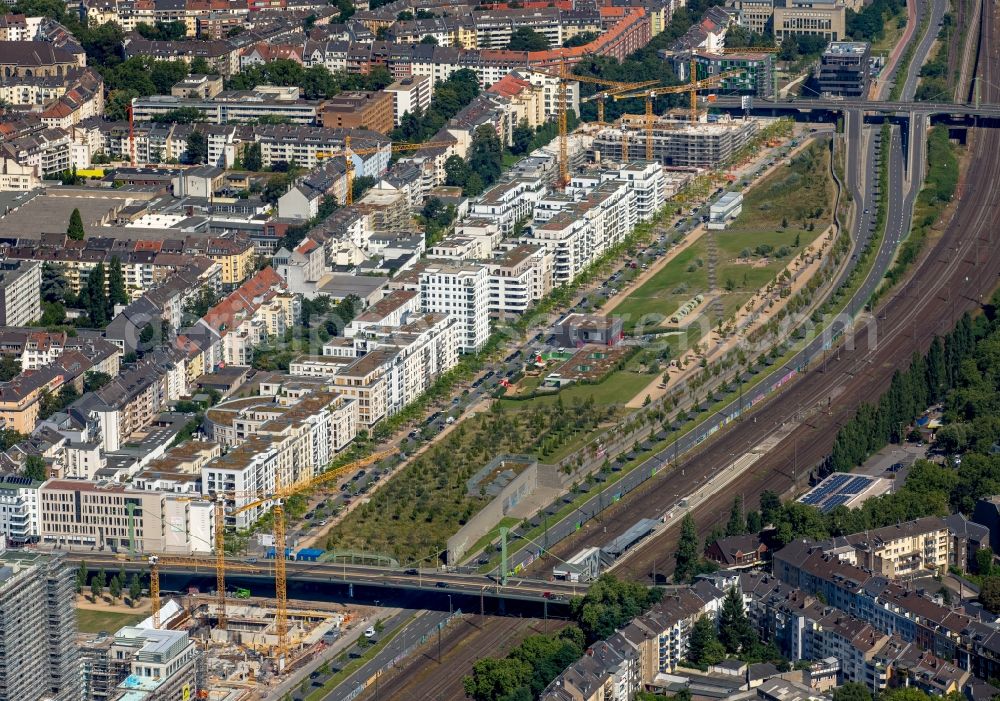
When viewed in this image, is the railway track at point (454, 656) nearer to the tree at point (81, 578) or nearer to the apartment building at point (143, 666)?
the apartment building at point (143, 666)

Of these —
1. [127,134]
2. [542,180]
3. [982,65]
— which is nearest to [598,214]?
[542,180]

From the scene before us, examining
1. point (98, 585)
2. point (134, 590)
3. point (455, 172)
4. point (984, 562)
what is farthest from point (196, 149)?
point (984, 562)

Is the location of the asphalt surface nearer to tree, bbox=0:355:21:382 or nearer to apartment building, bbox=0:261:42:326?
tree, bbox=0:355:21:382

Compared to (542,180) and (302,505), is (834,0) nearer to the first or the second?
(542,180)

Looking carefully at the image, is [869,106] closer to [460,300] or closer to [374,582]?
[460,300]

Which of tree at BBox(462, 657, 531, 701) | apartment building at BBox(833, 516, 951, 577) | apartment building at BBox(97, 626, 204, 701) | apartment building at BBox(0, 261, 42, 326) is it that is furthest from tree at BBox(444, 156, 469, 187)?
apartment building at BBox(97, 626, 204, 701)
